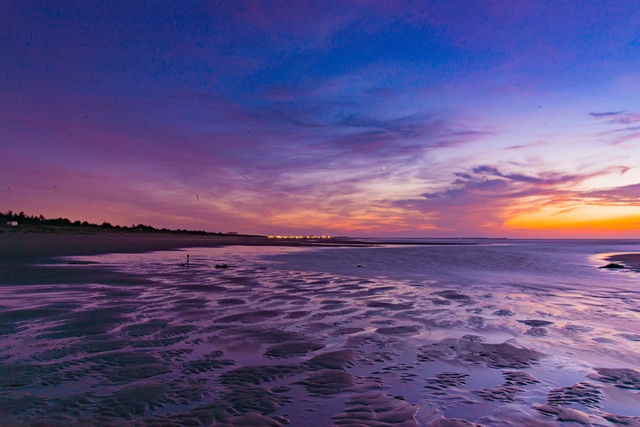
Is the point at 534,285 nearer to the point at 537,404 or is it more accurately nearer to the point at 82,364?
the point at 537,404

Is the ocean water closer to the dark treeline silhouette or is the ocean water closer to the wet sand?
the wet sand

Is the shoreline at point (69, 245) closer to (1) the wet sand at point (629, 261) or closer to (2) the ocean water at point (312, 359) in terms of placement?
(2) the ocean water at point (312, 359)

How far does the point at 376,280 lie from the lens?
1436 cm

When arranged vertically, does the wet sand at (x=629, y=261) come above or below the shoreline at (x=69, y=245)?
below

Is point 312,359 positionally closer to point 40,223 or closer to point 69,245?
point 69,245

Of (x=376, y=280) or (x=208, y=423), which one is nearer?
(x=208, y=423)

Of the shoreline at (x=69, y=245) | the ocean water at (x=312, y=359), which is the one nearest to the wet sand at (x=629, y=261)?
the ocean water at (x=312, y=359)

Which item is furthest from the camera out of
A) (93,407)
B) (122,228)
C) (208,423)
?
(122,228)

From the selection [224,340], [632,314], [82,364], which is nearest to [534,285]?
[632,314]

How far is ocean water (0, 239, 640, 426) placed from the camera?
140 inches

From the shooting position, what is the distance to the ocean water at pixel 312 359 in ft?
11.7

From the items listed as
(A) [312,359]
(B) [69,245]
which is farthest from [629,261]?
(B) [69,245]

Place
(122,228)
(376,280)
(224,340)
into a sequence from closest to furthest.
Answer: (224,340)
(376,280)
(122,228)

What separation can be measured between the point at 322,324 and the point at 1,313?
6.57 meters
